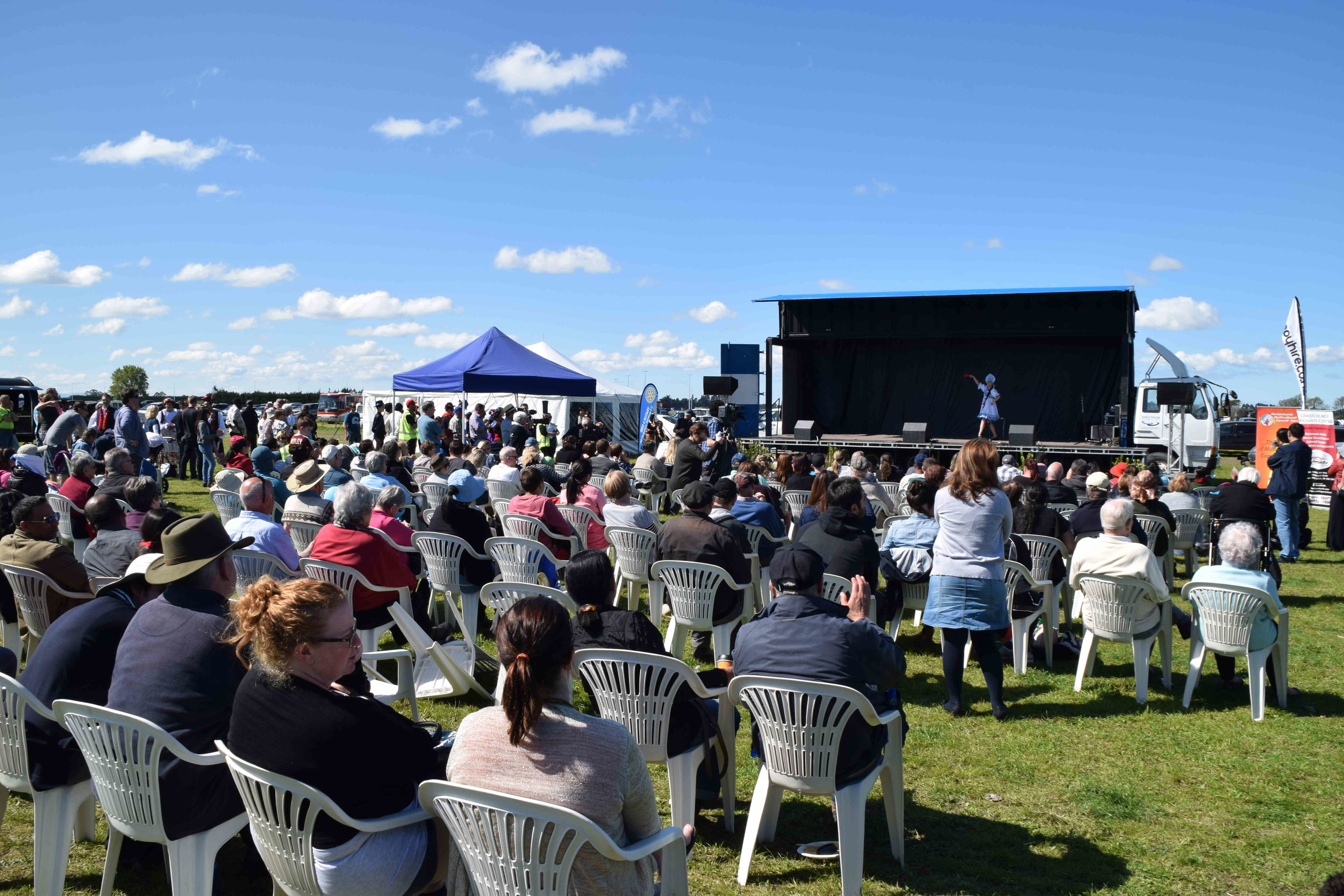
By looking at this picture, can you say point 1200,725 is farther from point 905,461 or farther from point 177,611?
point 905,461

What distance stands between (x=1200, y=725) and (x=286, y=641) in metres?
4.63

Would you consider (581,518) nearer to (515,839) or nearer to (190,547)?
(190,547)

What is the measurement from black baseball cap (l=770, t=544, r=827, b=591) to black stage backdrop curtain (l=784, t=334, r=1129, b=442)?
1535 cm

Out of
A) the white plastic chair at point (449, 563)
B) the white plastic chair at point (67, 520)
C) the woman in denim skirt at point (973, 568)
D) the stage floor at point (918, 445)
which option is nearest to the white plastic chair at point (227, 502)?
the white plastic chair at point (67, 520)

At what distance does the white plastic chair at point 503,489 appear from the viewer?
8562 mm

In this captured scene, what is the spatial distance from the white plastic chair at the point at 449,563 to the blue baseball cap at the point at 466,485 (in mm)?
1511

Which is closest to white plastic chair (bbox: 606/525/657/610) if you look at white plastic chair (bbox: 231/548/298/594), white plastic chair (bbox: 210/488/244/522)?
white plastic chair (bbox: 231/548/298/594)

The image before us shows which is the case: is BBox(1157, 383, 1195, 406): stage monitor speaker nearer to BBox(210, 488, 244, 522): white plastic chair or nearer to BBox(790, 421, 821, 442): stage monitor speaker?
BBox(790, 421, 821, 442): stage monitor speaker

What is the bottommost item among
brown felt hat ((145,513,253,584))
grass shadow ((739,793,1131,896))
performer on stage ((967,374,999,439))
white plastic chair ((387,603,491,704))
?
grass shadow ((739,793,1131,896))

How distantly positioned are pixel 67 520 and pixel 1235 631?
8.07 metres

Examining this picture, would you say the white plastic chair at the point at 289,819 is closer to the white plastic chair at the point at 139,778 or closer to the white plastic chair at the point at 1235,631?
the white plastic chair at the point at 139,778

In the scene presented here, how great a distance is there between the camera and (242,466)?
9070mm

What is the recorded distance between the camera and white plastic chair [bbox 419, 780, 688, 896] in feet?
6.18

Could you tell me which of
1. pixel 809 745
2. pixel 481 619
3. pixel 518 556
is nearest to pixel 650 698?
pixel 809 745
